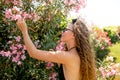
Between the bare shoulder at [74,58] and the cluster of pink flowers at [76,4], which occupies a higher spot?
the cluster of pink flowers at [76,4]

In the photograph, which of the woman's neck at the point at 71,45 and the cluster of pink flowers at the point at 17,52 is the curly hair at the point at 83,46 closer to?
the woman's neck at the point at 71,45

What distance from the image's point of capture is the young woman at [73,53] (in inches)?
144

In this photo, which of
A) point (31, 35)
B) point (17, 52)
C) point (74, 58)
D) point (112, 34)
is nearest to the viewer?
point (74, 58)

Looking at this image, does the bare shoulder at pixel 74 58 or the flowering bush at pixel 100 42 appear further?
the flowering bush at pixel 100 42

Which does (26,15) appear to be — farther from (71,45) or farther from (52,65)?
(71,45)

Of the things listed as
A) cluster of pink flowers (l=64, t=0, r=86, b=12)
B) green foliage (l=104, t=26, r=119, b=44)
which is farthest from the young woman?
green foliage (l=104, t=26, r=119, b=44)

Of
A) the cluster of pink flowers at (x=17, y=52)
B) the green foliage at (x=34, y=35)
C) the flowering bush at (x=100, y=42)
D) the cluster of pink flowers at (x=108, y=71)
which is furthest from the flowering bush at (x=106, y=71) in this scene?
the flowering bush at (x=100, y=42)

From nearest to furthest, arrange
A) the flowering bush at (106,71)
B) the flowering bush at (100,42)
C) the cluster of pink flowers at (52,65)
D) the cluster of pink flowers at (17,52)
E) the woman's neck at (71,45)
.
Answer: the woman's neck at (71,45)
the cluster of pink flowers at (17,52)
the cluster of pink flowers at (52,65)
the flowering bush at (106,71)
the flowering bush at (100,42)

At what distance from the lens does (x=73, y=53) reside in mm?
3701

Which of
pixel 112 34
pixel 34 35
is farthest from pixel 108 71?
pixel 112 34

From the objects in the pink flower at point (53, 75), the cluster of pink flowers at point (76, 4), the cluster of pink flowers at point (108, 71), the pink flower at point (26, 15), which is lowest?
the cluster of pink flowers at point (108, 71)

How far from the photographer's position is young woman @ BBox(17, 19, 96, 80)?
12.0 ft

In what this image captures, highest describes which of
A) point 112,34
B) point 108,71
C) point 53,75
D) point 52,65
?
point 52,65

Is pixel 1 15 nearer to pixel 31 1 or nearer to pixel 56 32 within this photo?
pixel 31 1
